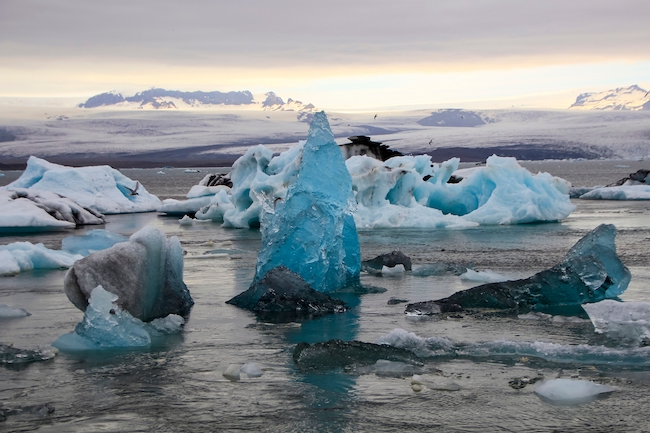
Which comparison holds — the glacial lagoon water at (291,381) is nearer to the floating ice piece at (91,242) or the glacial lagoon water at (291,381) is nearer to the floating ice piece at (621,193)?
the floating ice piece at (91,242)

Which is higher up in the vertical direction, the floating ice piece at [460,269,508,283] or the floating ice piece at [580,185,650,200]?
the floating ice piece at [460,269,508,283]

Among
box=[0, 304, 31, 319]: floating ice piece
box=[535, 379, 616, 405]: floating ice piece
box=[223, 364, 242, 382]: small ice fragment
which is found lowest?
box=[0, 304, 31, 319]: floating ice piece

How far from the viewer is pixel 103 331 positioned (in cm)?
633

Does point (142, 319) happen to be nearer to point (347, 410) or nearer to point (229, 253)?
point (347, 410)

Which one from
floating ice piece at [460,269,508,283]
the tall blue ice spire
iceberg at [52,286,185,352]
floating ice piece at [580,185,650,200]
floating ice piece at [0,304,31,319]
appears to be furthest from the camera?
floating ice piece at [580,185,650,200]

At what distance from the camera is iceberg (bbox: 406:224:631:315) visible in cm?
780

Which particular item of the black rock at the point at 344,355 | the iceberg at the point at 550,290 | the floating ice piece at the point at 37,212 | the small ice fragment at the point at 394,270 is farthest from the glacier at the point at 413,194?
the black rock at the point at 344,355

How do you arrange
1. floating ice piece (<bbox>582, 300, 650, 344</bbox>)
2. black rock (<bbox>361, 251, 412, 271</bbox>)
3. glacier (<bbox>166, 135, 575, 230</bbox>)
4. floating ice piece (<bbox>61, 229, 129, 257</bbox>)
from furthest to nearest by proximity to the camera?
glacier (<bbox>166, 135, 575, 230</bbox>) < floating ice piece (<bbox>61, 229, 129, 257</bbox>) < black rock (<bbox>361, 251, 412, 271</bbox>) < floating ice piece (<bbox>582, 300, 650, 344</bbox>)

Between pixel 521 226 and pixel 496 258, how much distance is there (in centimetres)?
655

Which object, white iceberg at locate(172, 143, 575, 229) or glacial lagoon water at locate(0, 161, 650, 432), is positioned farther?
white iceberg at locate(172, 143, 575, 229)

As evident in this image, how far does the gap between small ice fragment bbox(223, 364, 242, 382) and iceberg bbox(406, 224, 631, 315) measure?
248cm

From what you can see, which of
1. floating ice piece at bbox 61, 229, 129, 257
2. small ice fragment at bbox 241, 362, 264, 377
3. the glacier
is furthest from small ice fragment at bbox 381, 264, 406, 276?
the glacier

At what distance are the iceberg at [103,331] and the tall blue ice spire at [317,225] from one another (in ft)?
8.16

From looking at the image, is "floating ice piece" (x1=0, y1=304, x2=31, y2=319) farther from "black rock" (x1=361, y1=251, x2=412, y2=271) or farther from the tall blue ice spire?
"black rock" (x1=361, y1=251, x2=412, y2=271)
